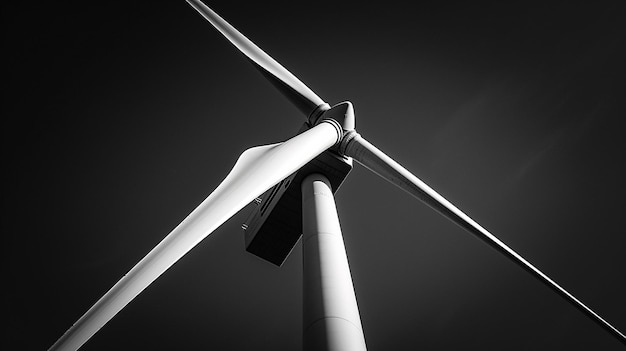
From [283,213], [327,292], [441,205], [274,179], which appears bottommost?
[327,292]

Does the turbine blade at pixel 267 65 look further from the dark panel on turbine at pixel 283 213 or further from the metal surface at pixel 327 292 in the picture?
the metal surface at pixel 327 292

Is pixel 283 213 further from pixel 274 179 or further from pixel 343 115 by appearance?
pixel 274 179

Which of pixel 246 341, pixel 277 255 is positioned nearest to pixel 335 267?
pixel 277 255

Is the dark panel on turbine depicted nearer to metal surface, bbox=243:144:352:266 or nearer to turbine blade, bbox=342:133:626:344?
metal surface, bbox=243:144:352:266

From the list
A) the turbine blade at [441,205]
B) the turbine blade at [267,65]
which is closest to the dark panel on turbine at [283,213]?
the turbine blade at [441,205]

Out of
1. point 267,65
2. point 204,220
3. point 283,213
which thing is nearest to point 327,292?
point 204,220

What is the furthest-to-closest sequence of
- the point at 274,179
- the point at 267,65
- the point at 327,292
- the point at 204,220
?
the point at 267,65 → the point at 274,179 → the point at 327,292 → the point at 204,220

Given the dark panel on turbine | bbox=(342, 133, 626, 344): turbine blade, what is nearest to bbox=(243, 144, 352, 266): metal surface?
the dark panel on turbine
